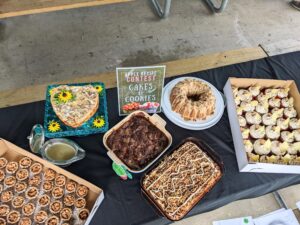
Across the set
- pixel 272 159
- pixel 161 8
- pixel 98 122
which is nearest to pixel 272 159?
pixel 272 159

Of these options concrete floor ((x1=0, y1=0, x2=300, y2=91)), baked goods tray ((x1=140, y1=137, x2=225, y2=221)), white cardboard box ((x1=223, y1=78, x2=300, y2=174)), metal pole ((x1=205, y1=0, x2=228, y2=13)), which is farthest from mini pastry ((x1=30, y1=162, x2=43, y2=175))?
metal pole ((x1=205, y1=0, x2=228, y2=13))

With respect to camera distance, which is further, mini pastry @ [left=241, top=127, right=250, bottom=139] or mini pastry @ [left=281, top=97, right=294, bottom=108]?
mini pastry @ [left=281, top=97, right=294, bottom=108]

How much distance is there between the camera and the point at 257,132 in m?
1.29

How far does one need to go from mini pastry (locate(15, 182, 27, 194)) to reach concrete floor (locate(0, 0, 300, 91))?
135 centimetres

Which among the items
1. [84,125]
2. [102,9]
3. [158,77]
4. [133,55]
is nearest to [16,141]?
[84,125]

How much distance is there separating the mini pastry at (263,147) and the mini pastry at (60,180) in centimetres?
77

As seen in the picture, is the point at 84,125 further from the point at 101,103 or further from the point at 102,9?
the point at 102,9

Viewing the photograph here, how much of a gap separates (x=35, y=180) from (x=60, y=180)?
91 millimetres

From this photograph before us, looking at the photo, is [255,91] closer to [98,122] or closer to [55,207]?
[98,122]

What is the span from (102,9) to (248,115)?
77.5 inches

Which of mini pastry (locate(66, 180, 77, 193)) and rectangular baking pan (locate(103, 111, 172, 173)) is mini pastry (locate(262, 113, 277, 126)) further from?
mini pastry (locate(66, 180, 77, 193))

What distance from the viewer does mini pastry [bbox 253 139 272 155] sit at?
1.23m

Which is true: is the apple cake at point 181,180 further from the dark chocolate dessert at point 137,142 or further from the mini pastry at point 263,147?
the mini pastry at point 263,147

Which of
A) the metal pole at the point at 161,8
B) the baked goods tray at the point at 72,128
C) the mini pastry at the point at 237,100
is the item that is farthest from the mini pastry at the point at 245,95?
the metal pole at the point at 161,8
